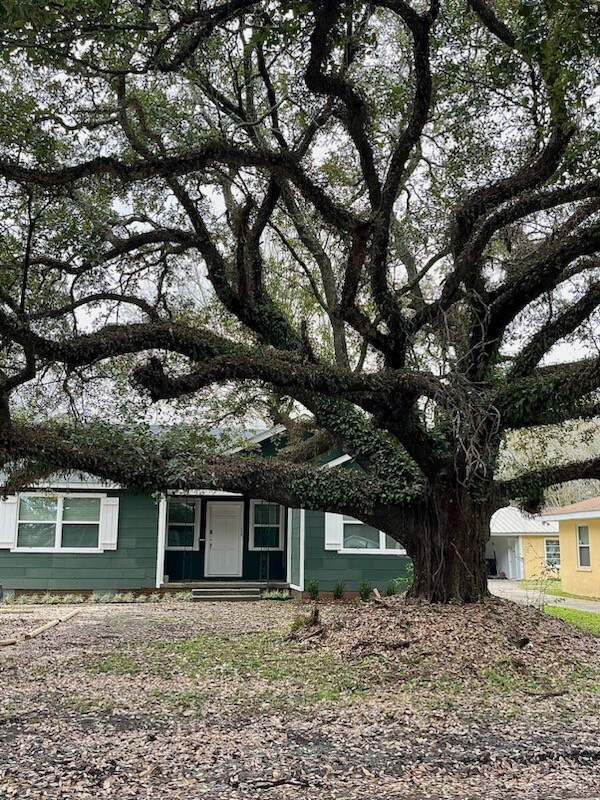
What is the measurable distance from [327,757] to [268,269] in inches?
386

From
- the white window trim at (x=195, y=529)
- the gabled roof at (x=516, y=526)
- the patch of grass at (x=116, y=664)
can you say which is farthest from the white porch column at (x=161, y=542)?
the gabled roof at (x=516, y=526)

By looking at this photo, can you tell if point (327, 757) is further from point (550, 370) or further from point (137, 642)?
point (550, 370)

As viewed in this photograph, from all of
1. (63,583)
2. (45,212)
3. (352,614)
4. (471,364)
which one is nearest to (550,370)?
(471,364)

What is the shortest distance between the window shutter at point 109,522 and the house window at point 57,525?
0.23 metres

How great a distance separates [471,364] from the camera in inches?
349

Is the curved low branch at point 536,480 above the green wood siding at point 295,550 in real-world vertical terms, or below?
above

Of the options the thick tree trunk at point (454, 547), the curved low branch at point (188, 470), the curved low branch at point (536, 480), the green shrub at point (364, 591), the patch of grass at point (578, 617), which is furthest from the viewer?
the green shrub at point (364, 591)

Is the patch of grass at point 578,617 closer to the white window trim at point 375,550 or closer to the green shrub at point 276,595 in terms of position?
the white window trim at point 375,550

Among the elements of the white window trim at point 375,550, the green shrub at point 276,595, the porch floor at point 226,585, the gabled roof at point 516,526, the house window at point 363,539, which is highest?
the gabled roof at point 516,526

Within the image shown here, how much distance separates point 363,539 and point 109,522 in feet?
18.7

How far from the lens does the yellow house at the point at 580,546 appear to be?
18.3 m

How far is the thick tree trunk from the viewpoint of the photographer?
9.03 m

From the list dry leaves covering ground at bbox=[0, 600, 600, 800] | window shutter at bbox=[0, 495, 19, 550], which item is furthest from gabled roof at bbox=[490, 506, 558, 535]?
dry leaves covering ground at bbox=[0, 600, 600, 800]

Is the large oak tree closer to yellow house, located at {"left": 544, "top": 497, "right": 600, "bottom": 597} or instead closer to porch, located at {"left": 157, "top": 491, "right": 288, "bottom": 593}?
porch, located at {"left": 157, "top": 491, "right": 288, "bottom": 593}
